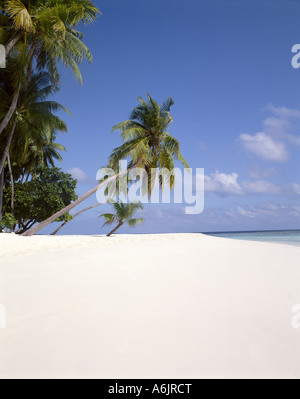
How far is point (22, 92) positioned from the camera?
425 inches

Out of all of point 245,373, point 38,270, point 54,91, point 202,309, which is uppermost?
point 54,91

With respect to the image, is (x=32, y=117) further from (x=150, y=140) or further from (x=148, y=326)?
(x=148, y=326)

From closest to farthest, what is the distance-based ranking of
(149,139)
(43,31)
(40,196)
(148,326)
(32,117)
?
1. (148,326)
2. (43,31)
3. (32,117)
4. (149,139)
5. (40,196)

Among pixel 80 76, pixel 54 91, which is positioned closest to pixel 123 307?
pixel 80 76

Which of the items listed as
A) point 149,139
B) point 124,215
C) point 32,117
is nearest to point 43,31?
point 32,117

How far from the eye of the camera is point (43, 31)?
311 inches

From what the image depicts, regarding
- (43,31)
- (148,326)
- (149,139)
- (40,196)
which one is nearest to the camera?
(148,326)

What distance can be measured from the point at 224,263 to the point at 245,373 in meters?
2.25

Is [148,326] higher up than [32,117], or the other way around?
[32,117]

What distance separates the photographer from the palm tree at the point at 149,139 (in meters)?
11.4

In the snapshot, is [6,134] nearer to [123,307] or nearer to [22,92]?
[22,92]

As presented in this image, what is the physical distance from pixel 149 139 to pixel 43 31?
242 inches

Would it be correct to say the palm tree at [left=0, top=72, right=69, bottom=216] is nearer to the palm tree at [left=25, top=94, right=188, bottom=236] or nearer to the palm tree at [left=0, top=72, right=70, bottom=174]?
the palm tree at [left=0, top=72, right=70, bottom=174]

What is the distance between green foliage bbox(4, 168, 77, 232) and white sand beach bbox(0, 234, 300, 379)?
13424 mm
